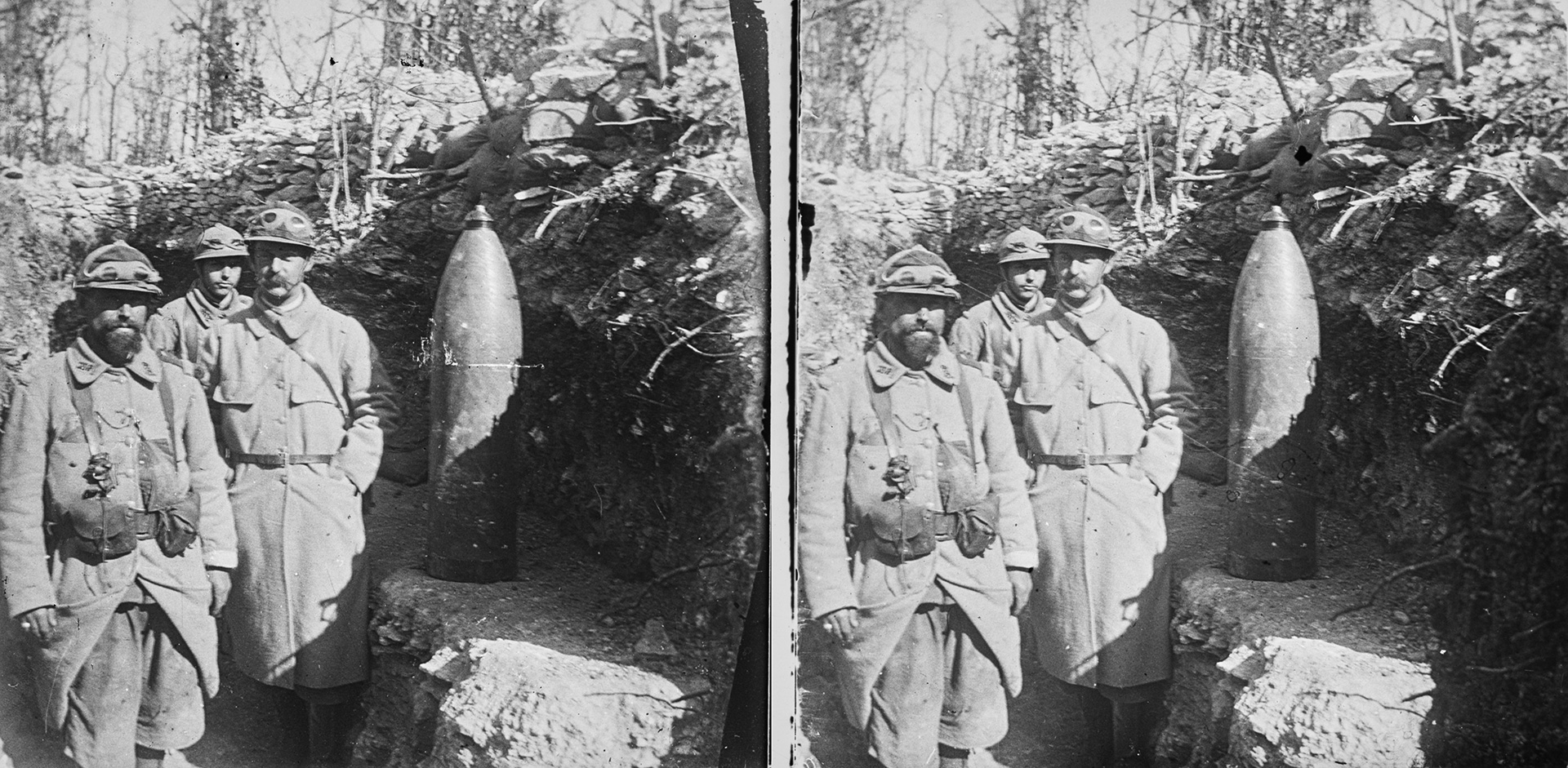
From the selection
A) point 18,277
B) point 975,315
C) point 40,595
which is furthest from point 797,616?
point 18,277

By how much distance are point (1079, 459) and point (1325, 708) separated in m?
0.79

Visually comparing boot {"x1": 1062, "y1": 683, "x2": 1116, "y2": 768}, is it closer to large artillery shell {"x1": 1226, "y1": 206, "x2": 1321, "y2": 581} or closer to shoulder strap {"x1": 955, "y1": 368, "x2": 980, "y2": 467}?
large artillery shell {"x1": 1226, "y1": 206, "x2": 1321, "y2": 581}

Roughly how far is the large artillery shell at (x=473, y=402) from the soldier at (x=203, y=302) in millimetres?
491

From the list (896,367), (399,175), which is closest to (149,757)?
(399,175)

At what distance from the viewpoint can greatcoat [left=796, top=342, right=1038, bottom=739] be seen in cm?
294

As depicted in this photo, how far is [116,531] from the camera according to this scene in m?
2.83

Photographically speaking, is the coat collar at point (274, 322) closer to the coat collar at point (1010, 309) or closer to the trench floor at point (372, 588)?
the trench floor at point (372, 588)

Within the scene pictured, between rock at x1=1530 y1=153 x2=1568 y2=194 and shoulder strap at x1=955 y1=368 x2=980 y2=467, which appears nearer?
rock at x1=1530 y1=153 x2=1568 y2=194

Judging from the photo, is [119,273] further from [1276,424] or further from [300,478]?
[1276,424]

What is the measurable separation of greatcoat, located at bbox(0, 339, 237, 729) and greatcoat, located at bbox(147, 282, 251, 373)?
0.04 meters

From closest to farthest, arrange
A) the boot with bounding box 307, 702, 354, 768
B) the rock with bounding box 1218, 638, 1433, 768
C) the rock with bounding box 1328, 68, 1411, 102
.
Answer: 1. the rock with bounding box 1218, 638, 1433, 768
2. the rock with bounding box 1328, 68, 1411, 102
3. the boot with bounding box 307, 702, 354, 768

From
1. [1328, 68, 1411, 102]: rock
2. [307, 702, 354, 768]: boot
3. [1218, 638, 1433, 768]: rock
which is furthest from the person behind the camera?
[307, 702, 354, 768]: boot

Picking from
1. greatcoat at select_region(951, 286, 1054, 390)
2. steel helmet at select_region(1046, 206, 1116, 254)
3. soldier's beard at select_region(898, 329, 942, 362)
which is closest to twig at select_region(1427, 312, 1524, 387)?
steel helmet at select_region(1046, 206, 1116, 254)

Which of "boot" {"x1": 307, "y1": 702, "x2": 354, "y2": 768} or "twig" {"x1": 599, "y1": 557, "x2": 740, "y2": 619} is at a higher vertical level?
"twig" {"x1": 599, "y1": 557, "x2": 740, "y2": 619}
